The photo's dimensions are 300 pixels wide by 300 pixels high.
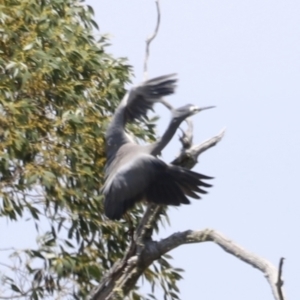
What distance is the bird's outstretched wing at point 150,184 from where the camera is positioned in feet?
24.3

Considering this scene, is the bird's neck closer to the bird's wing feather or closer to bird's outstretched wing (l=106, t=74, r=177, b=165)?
bird's outstretched wing (l=106, t=74, r=177, b=165)

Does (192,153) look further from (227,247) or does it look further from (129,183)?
(227,247)

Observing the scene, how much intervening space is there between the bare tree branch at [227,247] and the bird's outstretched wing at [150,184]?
14.2 inches

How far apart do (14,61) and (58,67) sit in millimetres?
305

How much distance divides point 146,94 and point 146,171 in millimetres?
509

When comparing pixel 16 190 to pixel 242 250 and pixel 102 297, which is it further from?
pixel 242 250

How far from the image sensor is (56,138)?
338 inches

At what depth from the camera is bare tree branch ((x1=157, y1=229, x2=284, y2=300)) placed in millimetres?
6303

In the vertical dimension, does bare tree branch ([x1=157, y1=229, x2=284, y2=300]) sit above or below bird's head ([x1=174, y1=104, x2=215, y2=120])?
below

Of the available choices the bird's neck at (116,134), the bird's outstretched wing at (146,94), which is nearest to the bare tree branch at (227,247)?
the bird's neck at (116,134)

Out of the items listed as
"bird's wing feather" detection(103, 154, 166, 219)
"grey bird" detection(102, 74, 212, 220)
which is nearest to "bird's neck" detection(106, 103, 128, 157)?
"grey bird" detection(102, 74, 212, 220)

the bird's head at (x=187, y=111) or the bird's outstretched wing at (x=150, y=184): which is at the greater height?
the bird's head at (x=187, y=111)

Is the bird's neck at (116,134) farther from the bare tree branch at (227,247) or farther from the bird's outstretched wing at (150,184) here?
the bare tree branch at (227,247)

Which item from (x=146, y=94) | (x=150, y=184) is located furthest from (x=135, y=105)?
(x=150, y=184)
